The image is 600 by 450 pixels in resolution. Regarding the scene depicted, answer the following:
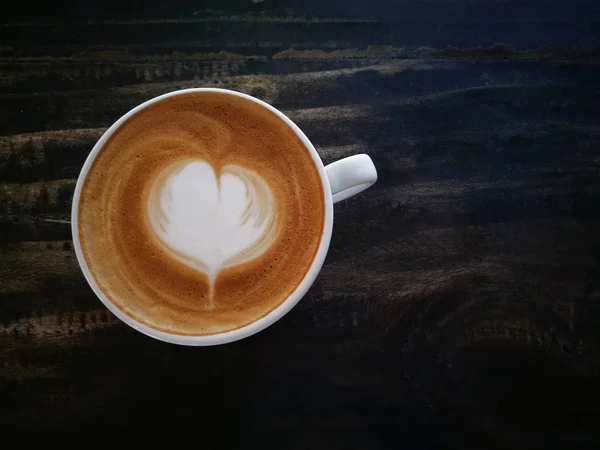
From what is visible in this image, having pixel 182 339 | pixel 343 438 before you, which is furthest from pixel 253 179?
pixel 343 438

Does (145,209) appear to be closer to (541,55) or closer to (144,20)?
(144,20)

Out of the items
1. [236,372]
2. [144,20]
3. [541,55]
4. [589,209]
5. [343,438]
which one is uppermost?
[144,20]

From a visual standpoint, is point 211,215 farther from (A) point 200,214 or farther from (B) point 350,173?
(B) point 350,173

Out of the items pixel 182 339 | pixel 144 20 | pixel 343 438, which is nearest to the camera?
pixel 182 339

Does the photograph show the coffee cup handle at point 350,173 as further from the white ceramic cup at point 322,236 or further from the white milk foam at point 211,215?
the white milk foam at point 211,215

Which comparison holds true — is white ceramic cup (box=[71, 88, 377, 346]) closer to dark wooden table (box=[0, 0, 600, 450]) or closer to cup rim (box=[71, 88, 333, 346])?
cup rim (box=[71, 88, 333, 346])

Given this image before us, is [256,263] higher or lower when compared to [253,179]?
lower

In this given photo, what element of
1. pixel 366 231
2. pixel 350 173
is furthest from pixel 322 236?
pixel 366 231
